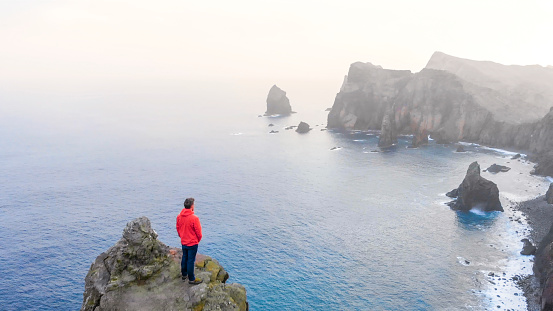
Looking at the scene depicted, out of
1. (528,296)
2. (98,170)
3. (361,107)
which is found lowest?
(528,296)

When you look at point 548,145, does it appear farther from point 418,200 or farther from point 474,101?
point 418,200

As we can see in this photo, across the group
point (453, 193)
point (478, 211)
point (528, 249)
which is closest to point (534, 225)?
point (478, 211)

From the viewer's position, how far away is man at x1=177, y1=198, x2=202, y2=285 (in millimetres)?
17156

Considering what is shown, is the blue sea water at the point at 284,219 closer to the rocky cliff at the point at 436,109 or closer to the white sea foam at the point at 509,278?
the white sea foam at the point at 509,278

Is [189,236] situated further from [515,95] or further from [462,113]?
[515,95]

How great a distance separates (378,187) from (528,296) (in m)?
47.1

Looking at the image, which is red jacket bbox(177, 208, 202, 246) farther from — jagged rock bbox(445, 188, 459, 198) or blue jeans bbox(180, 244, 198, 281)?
jagged rock bbox(445, 188, 459, 198)

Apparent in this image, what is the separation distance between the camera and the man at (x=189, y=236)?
1716 centimetres

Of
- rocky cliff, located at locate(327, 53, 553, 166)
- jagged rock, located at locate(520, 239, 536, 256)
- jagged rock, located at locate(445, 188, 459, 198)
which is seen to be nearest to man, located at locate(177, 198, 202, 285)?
jagged rock, located at locate(520, 239, 536, 256)

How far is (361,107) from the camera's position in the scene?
16588cm

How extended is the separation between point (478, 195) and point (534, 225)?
11311mm

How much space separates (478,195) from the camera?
7788cm

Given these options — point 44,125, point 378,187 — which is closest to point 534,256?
point 378,187

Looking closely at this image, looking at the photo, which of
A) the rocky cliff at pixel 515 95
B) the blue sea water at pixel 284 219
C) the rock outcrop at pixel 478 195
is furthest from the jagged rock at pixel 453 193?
the rocky cliff at pixel 515 95
